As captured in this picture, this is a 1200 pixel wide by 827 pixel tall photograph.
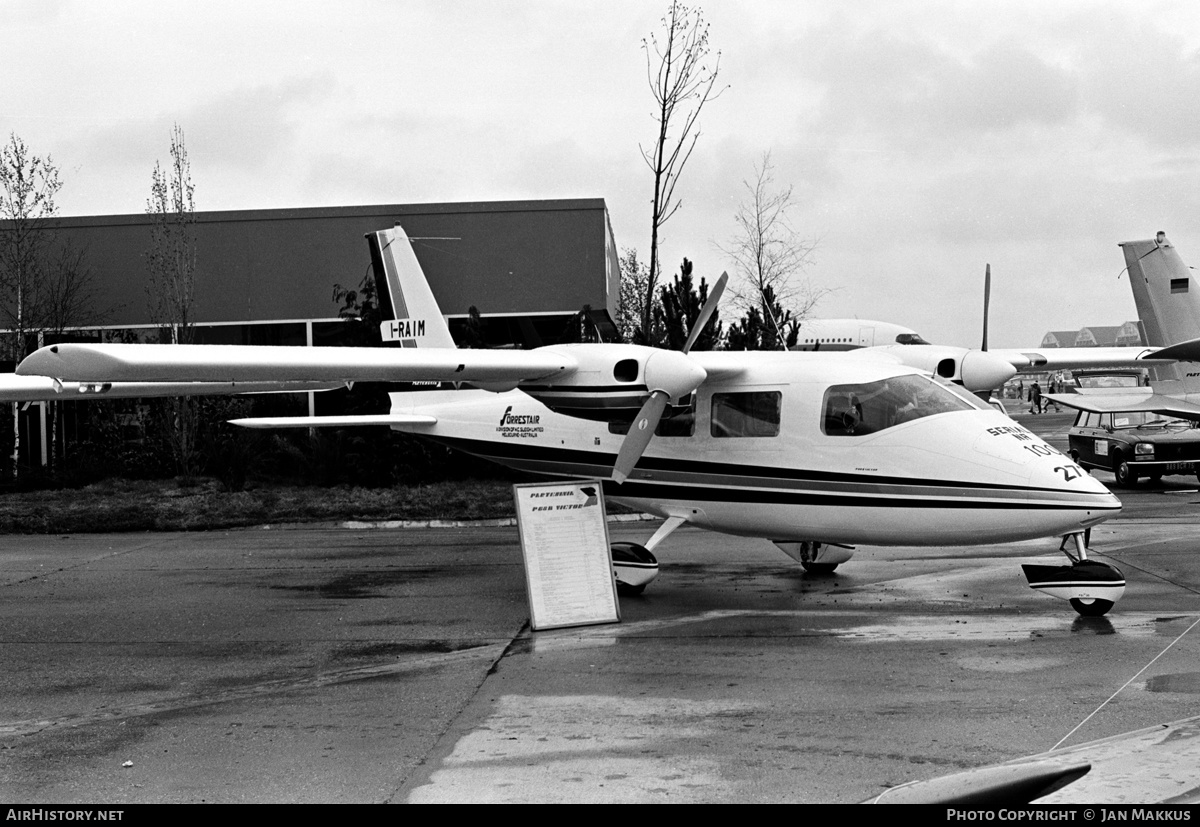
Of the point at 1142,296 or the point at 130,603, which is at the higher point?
the point at 1142,296

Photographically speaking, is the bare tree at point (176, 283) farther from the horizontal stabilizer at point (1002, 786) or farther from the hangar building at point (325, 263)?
the horizontal stabilizer at point (1002, 786)

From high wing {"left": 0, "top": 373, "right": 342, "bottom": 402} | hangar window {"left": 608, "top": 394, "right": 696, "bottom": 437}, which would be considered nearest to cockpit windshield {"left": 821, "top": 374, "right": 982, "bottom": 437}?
hangar window {"left": 608, "top": 394, "right": 696, "bottom": 437}

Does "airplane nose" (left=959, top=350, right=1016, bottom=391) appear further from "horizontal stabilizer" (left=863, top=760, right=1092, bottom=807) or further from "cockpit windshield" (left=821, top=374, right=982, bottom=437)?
"horizontal stabilizer" (left=863, top=760, right=1092, bottom=807)

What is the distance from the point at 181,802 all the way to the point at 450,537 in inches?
455

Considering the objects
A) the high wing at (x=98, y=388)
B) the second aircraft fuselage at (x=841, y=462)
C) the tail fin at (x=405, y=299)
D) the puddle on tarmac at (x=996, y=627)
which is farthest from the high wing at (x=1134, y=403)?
the high wing at (x=98, y=388)

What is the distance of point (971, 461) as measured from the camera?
33.1 feet

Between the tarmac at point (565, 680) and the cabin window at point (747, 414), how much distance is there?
5.57 feet

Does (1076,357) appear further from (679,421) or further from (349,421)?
(349,421)

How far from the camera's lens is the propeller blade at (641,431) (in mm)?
10961

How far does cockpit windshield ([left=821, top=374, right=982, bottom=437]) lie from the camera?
1059 centimetres

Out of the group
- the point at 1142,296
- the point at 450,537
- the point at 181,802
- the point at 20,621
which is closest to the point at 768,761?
the point at 181,802

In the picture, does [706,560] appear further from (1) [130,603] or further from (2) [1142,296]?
(2) [1142,296]

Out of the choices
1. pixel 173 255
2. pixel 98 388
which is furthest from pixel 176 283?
pixel 98 388

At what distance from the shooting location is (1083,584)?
9.73 metres
